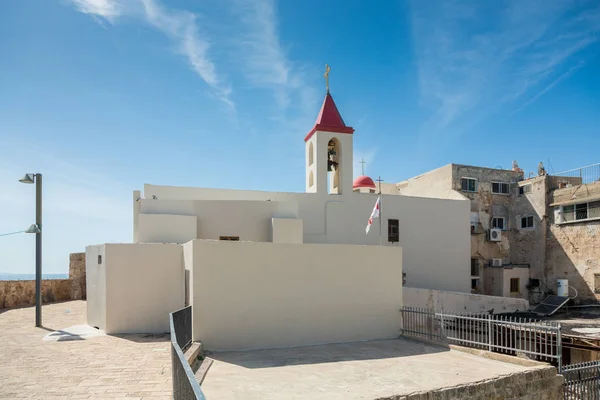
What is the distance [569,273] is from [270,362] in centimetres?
2145

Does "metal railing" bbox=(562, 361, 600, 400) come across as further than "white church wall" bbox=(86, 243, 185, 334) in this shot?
No

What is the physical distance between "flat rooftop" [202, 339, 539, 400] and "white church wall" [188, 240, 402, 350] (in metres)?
0.52

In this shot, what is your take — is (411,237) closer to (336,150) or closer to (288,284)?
(336,150)

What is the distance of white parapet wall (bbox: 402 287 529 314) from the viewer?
1728 centimetres

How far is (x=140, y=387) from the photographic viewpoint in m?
6.92

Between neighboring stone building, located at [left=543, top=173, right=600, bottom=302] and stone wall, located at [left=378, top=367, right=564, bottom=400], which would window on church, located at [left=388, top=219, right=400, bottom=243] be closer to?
neighboring stone building, located at [left=543, top=173, right=600, bottom=302]

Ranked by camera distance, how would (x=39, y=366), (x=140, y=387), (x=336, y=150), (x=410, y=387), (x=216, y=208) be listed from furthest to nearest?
(x=336, y=150), (x=216, y=208), (x=39, y=366), (x=410, y=387), (x=140, y=387)

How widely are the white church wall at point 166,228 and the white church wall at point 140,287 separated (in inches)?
103

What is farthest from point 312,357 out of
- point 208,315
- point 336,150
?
point 336,150

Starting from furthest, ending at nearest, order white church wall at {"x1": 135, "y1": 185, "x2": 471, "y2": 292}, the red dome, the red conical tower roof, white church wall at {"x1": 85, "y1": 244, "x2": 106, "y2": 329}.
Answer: the red dome, the red conical tower roof, white church wall at {"x1": 135, "y1": 185, "x2": 471, "y2": 292}, white church wall at {"x1": 85, "y1": 244, "x2": 106, "y2": 329}

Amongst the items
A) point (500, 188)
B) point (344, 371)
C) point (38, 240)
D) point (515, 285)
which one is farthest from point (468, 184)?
point (38, 240)

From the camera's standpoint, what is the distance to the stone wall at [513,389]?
7.74 m

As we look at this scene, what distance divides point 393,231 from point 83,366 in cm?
1560

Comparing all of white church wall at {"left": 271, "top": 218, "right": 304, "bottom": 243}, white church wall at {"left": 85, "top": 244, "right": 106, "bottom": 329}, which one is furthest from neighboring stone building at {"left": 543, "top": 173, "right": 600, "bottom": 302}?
white church wall at {"left": 85, "top": 244, "right": 106, "bottom": 329}
